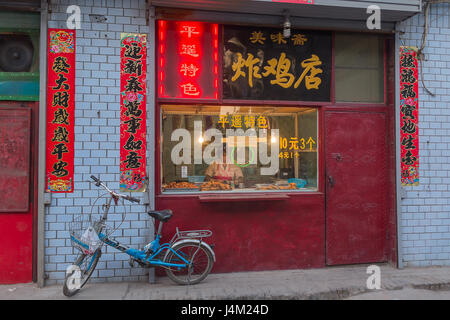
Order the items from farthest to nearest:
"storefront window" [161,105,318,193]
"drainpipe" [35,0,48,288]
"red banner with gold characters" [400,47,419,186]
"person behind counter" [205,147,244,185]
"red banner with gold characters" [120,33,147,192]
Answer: "red banner with gold characters" [400,47,419,186] → "person behind counter" [205,147,244,185] → "storefront window" [161,105,318,193] → "red banner with gold characters" [120,33,147,192] → "drainpipe" [35,0,48,288]

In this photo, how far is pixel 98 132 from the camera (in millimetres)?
5508

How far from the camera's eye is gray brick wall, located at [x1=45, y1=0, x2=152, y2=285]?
17.9 ft

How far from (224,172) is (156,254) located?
1.80m

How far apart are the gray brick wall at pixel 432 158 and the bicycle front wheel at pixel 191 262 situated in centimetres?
346

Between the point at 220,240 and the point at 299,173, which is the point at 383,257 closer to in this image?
the point at 299,173

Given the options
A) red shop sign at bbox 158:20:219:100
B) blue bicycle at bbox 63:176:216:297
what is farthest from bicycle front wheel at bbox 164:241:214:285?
red shop sign at bbox 158:20:219:100

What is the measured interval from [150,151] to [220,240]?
1.80 meters

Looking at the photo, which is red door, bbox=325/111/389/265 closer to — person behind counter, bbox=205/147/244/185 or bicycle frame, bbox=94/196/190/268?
person behind counter, bbox=205/147/244/185

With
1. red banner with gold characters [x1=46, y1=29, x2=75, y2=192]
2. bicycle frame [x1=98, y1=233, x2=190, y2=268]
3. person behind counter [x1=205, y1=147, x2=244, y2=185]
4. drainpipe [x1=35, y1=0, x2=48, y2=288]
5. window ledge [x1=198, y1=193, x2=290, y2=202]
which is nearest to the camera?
bicycle frame [x1=98, y1=233, x2=190, y2=268]

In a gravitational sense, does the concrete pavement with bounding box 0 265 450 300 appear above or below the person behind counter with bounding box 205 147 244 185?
below

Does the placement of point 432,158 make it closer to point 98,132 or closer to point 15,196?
point 98,132

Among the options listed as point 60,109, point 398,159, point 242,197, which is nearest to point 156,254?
point 242,197

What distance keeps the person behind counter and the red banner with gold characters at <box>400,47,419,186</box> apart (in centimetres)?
282

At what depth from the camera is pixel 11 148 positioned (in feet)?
17.9
